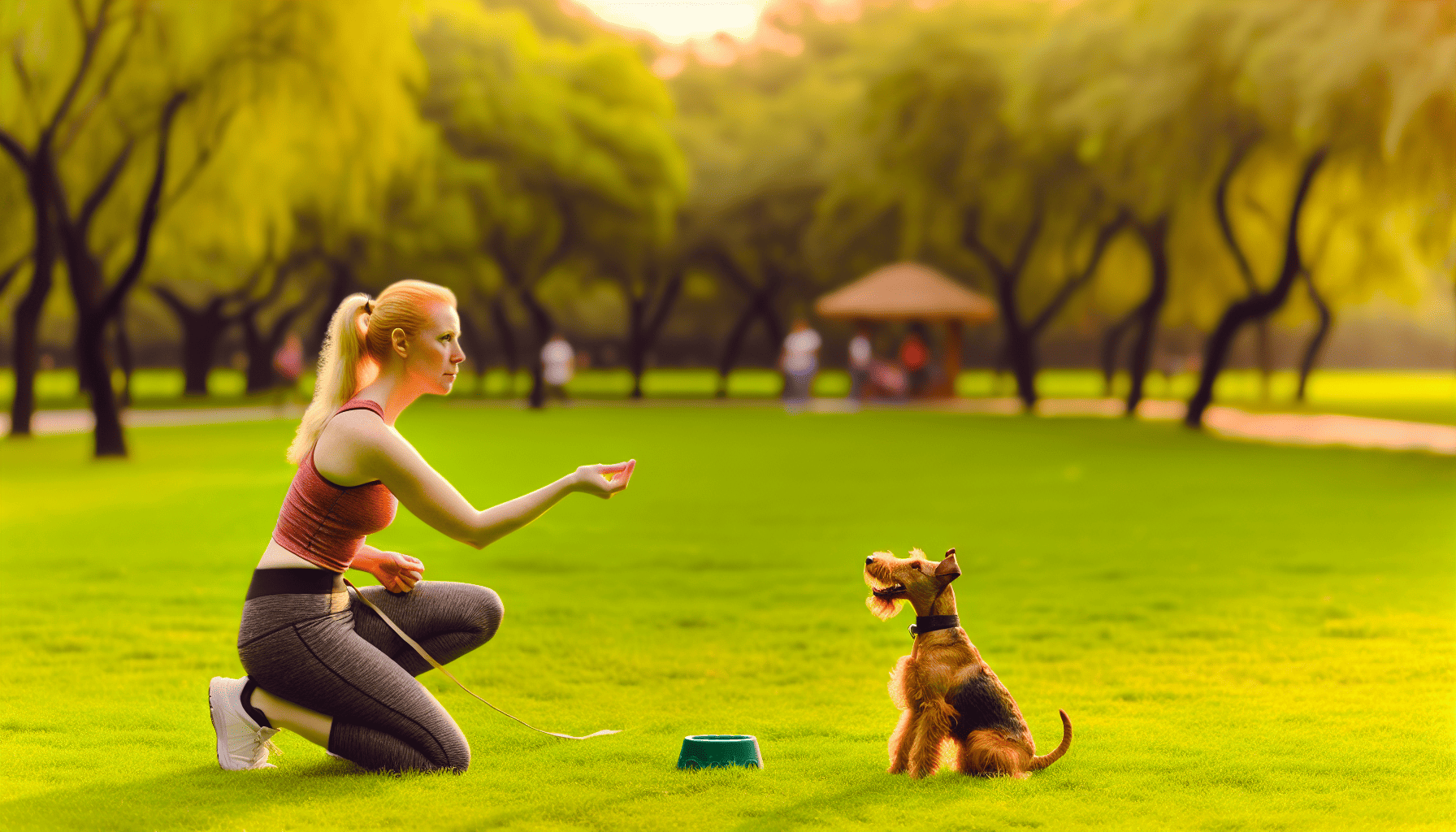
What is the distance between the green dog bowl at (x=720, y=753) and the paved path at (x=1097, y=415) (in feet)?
68.7

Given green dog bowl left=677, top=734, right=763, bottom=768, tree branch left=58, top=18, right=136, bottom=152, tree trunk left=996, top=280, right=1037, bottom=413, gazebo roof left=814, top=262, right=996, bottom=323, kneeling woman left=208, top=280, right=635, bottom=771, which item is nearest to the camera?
kneeling woman left=208, top=280, right=635, bottom=771

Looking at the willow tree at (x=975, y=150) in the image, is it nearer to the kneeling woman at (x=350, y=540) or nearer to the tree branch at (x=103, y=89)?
the tree branch at (x=103, y=89)

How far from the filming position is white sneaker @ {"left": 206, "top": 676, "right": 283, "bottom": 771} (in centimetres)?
529

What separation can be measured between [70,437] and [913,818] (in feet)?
76.6

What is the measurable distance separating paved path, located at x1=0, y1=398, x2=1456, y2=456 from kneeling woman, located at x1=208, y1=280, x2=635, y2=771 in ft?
71.4

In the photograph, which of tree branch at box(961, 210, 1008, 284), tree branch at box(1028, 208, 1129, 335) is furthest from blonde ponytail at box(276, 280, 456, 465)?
tree branch at box(961, 210, 1008, 284)

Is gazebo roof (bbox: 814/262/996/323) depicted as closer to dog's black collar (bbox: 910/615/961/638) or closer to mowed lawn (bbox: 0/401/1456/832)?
mowed lawn (bbox: 0/401/1456/832)

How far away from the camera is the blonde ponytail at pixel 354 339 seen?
5121mm

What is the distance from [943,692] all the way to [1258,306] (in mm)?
22823

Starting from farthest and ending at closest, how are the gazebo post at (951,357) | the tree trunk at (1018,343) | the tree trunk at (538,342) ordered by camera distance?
1. the gazebo post at (951,357)
2. the tree trunk at (538,342)
3. the tree trunk at (1018,343)

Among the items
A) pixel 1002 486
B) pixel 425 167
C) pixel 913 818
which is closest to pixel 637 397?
pixel 425 167

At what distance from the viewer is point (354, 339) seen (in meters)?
5.14

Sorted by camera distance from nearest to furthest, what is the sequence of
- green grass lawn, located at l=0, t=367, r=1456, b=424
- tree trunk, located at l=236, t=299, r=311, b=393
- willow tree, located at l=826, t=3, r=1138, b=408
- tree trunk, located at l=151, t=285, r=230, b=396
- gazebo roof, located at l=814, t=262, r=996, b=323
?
willow tree, located at l=826, t=3, r=1138, b=408 → gazebo roof, located at l=814, t=262, r=996, b=323 → green grass lawn, located at l=0, t=367, r=1456, b=424 → tree trunk, located at l=151, t=285, r=230, b=396 → tree trunk, located at l=236, t=299, r=311, b=393

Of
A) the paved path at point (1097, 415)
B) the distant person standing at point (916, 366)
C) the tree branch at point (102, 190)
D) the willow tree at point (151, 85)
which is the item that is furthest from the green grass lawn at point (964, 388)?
the tree branch at point (102, 190)
